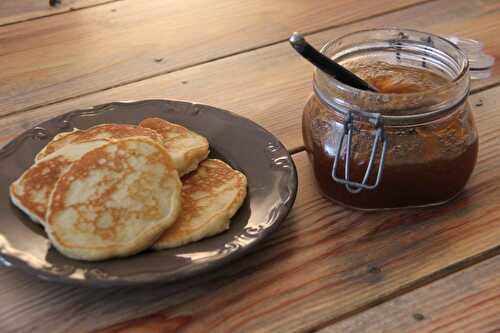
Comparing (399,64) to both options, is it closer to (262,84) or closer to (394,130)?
(394,130)

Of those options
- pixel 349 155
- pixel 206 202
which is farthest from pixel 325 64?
pixel 206 202

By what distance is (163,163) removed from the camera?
878 millimetres

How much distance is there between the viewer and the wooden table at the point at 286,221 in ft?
2.65

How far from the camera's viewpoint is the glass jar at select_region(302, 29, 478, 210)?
0.87 meters

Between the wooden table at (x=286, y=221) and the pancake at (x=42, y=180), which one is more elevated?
the pancake at (x=42, y=180)

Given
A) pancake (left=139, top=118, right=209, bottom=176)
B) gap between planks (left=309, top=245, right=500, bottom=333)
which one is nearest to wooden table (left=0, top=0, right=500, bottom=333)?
gap between planks (left=309, top=245, right=500, bottom=333)

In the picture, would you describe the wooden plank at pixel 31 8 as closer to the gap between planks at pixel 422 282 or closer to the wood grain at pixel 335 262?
the wood grain at pixel 335 262

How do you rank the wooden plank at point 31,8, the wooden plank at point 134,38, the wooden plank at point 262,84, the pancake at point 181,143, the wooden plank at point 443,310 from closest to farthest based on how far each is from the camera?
the wooden plank at point 443,310
the pancake at point 181,143
the wooden plank at point 262,84
the wooden plank at point 134,38
the wooden plank at point 31,8

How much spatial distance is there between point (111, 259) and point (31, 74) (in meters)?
0.65

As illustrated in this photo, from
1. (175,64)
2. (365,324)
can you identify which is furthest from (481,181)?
(175,64)

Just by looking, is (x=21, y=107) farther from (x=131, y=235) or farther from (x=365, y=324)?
(x=365, y=324)

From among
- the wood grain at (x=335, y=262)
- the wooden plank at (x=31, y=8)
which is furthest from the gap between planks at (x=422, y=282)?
the wooden plank at (x=31, y=8)

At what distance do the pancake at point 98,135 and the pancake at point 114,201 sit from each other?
68mm

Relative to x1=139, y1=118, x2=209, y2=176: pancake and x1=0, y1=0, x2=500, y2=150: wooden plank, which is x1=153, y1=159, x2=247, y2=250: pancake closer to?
x1=139, y1=118, x2=209, y2=176: pancake
